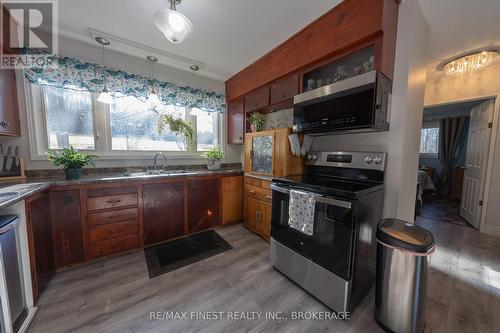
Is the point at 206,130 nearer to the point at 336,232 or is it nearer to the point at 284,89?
the point at 284,89

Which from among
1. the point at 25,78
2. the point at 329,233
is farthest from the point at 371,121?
the point at 25,78

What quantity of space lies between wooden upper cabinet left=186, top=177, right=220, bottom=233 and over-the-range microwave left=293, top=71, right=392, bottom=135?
5.00 ft

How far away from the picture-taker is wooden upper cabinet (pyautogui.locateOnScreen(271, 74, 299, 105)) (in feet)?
6.87

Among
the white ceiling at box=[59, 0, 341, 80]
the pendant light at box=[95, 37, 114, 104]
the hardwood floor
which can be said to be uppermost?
the white ceiling at box=[59, 0, 341, 80]

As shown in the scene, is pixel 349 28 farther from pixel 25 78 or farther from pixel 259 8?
pixel 25 78

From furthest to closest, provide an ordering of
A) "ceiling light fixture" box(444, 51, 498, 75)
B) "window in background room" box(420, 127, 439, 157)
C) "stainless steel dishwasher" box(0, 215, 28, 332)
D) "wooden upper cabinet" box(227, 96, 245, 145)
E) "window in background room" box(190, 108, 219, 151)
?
"window in background room" box(420, 127, 439, 157), "window in background room" box(190, 108, 219, 151), "wooden upper cabinet" box(227, 96, 245, 145), "ceiling light fixture" box(444, 51, 498, 75), "stainless steel dishwasher" box(0, 215, 28, 332)

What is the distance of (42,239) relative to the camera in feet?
5.36

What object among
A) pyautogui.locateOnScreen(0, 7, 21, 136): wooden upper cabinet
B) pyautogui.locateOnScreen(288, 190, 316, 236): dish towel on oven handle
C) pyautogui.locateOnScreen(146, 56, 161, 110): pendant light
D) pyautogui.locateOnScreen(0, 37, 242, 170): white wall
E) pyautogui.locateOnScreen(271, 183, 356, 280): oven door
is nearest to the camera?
pyautogui.locateOnScreen(271, 183, 356, 280): oven door

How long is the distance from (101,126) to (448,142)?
7922 mm

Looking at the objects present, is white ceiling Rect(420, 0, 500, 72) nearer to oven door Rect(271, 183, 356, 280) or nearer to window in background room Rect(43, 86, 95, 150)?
oven door Rect(271, 183, 356, 280)

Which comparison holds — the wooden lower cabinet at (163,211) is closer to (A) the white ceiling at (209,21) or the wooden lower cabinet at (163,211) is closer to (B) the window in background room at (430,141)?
→ (A) the white ceiling at (209,21)

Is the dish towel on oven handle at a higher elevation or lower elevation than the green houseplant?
lower

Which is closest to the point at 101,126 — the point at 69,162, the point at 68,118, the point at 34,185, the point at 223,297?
the point at 68,118

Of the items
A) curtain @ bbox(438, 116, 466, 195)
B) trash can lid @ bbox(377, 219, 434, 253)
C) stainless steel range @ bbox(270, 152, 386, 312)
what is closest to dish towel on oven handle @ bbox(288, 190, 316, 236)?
stainless steel range @ bbox(270, 152, 386, 312)
